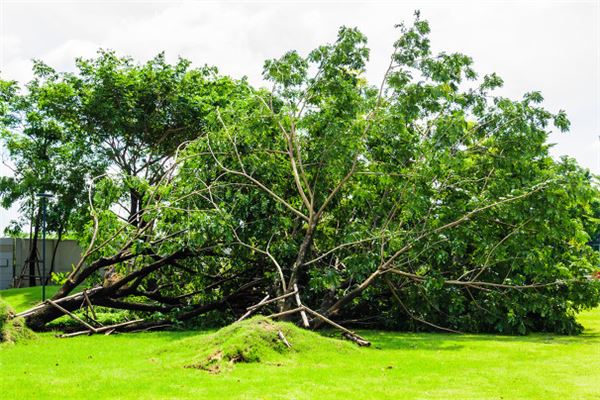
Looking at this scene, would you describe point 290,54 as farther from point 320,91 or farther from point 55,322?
point 55,322

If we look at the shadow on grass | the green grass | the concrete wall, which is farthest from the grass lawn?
the concrete wall

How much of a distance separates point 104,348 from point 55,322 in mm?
3653

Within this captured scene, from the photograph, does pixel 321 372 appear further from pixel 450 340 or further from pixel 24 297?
pixel 24 297

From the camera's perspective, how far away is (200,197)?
1366cm

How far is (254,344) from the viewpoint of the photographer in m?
9.13

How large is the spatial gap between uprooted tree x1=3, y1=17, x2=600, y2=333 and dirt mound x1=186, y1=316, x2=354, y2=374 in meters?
1.87

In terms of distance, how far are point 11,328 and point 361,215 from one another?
6971 millimetres

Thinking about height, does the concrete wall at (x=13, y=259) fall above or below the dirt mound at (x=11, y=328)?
above

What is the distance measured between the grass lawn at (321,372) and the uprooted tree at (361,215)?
158cm

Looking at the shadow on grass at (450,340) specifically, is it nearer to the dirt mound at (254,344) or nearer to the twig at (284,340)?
the dirt mound at (254,344)

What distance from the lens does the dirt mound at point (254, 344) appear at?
8.67 metres

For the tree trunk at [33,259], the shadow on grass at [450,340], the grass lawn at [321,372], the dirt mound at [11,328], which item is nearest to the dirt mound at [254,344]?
the grass lawn at [321,372]

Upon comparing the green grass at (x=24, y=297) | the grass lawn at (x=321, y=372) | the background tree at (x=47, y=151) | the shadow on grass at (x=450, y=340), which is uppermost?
the background tree at (x=47, y=151)

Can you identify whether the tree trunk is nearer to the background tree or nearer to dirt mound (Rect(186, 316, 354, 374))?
the background tree
